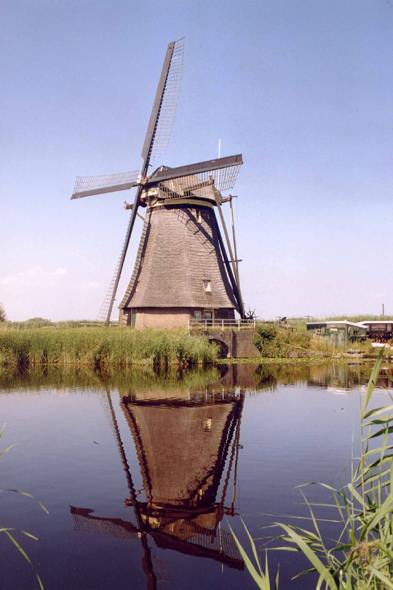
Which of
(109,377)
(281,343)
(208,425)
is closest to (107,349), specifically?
(109,377)

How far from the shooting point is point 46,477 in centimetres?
607

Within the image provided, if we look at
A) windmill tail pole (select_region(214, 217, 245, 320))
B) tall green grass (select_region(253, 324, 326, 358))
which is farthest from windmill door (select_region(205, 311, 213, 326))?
tall green grass (select_region(253, 324, 326, 358))

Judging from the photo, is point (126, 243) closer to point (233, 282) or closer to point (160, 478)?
point (233, 282)

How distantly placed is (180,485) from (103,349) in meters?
15.4

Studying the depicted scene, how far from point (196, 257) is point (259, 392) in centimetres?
1309

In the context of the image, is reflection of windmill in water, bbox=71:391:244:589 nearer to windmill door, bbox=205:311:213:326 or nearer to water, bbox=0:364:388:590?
water, bbox=0:364:388:590

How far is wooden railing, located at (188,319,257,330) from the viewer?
23562 millimetres

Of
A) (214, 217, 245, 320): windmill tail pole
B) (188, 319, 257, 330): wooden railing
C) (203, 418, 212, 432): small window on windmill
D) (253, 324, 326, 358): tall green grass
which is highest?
(214, 217, 245, 320): windmill tail pole

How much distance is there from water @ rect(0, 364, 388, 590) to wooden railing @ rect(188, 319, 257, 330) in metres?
10.9

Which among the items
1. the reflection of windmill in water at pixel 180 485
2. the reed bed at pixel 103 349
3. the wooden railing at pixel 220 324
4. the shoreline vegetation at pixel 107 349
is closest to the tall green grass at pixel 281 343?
the wooden railing at pixel 220 324

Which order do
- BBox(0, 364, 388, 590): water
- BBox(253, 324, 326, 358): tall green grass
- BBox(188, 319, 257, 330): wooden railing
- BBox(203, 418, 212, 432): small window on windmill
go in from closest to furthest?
BBox(0, 364, 388, 590): water → BBox(203, 418, 212, 432): small window on windmill → BBox(188, 319, 257, 330): wooden railing → BBox(253, 324, 326, 358): tall green grass

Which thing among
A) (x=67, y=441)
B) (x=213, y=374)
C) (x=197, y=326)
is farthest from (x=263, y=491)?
(x=197, y=326)

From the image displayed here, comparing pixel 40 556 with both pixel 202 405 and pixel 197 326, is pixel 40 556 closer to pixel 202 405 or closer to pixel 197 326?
pixel 202 405

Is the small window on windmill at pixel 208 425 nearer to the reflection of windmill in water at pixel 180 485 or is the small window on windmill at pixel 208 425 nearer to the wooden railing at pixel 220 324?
the reflection of windmill in water at pixel 180 485
